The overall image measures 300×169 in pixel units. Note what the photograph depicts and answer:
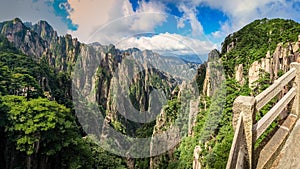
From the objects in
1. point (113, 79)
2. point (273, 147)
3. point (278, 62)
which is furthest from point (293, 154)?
point (113, 79)

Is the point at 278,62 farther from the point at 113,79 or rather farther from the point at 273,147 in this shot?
the point at 113,79

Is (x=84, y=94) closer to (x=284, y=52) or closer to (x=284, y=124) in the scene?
(x=284, y=52)

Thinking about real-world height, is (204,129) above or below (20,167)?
above

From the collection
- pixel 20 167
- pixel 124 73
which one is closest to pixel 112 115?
pixel 124 73

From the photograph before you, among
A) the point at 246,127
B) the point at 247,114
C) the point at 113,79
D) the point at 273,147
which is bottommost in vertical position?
the point at 273,147

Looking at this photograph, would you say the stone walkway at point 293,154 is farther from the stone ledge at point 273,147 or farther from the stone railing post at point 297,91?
the stone railing post at point 297,91

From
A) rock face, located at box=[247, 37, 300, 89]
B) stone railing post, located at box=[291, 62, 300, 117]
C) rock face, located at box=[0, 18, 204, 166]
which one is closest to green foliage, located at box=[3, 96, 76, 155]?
stone railing post, located at box=[291, 62, 300, 117]

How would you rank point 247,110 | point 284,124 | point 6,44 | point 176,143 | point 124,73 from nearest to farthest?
point 247,110, point 284,124, point 176,143, point 6,44, point 124,73

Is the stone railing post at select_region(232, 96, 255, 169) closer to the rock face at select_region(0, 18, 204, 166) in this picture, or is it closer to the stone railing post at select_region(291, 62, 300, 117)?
the stone railing post at select_region(291, 62, 300, 117)
